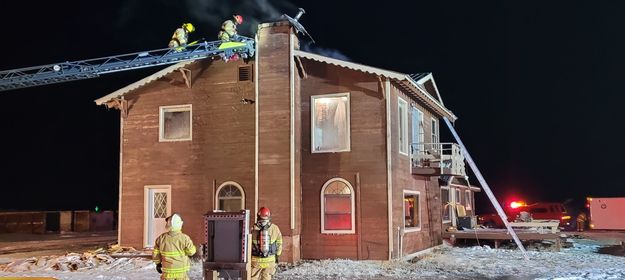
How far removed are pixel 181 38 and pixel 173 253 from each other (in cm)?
1120

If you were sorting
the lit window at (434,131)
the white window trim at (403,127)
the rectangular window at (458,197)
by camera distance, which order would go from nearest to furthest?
the white window trim at (403,127) → the lit window at (434,131) → the rectangular window at (458,197)

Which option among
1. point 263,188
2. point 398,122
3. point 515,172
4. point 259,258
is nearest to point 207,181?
point 263,188

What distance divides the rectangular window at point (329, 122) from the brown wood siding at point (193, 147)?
189 cm

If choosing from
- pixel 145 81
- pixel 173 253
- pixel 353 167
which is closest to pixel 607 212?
pixel 353 167

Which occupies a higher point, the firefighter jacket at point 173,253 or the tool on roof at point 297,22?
the tool on roof at point 297,22

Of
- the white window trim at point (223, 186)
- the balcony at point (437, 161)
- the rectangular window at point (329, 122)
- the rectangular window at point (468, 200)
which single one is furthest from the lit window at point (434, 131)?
the white window trim at point (223, 186)

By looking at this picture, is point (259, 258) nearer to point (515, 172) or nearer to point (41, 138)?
point (41, 138)

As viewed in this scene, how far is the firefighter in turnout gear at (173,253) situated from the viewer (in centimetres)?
1011

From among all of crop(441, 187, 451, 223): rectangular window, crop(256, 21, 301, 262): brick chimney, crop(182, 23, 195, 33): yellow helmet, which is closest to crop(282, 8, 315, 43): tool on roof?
crop(256, 21, 301, 262): brick chimney

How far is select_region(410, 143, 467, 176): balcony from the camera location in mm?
21016

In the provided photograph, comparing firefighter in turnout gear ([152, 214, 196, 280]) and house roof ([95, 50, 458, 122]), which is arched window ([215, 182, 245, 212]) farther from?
firefighter in turnout gear ([152, 214, 196, 280])

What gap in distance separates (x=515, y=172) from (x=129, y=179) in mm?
80635

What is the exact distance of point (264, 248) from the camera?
36.9 ft

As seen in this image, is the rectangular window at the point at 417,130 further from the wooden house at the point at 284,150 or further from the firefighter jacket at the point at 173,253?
the firefighter jacket at the point at 173,253
